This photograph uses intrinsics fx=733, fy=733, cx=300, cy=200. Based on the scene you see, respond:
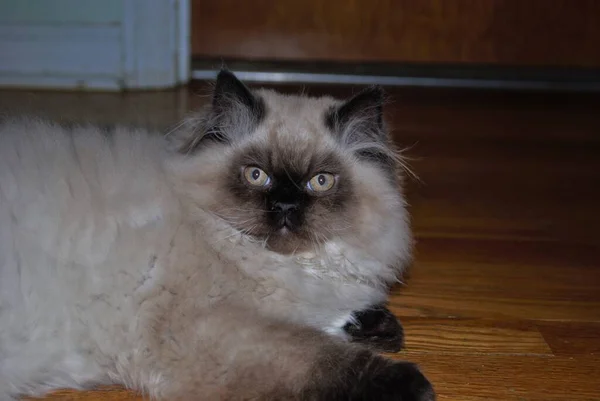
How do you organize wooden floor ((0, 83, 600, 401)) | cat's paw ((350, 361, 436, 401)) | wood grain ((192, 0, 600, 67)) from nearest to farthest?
cat's paw ((350, 361, 436, 401))
wooden floor ((0, 83, 600, 401))
wood grain ((192, 0, 600, 67))

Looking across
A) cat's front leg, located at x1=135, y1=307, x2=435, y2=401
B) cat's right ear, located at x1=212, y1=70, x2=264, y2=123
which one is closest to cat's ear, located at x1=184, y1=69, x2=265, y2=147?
cat's right ear, located at x1=212, y1=70, x2=264, y2=123

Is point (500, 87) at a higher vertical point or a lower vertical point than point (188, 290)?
lower

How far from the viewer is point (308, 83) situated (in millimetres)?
4172

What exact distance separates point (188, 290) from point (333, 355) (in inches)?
11.9

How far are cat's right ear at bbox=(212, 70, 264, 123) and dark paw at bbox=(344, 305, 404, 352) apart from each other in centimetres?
51

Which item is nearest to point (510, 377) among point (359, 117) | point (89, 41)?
point (359, 117)

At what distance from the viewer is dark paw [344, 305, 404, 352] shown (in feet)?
5.33

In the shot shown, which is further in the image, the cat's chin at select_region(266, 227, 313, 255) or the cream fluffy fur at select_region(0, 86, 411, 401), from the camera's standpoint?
the cat's chin at select_region(266, 227, 313, 255)

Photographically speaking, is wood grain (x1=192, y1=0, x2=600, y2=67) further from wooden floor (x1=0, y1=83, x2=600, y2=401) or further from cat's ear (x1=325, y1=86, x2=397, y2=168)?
cat's ear (x1=325, y1=86, x2=397, y2=168)

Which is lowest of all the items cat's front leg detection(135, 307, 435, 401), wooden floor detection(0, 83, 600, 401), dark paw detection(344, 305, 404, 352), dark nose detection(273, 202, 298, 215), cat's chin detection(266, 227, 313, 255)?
wooden floor detection(0, 83, 600, 401)

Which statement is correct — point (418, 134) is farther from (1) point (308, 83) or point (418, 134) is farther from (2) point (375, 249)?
(2) point (375, 249)

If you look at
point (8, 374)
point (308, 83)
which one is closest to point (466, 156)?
point (308, 83)

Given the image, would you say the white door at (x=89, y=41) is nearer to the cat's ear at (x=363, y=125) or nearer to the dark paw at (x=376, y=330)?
the cat's ear at (x=363, y=125)

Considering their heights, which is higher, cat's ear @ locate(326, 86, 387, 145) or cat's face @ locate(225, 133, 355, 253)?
cat's ear @ locate(326, 86, 387, 145)
